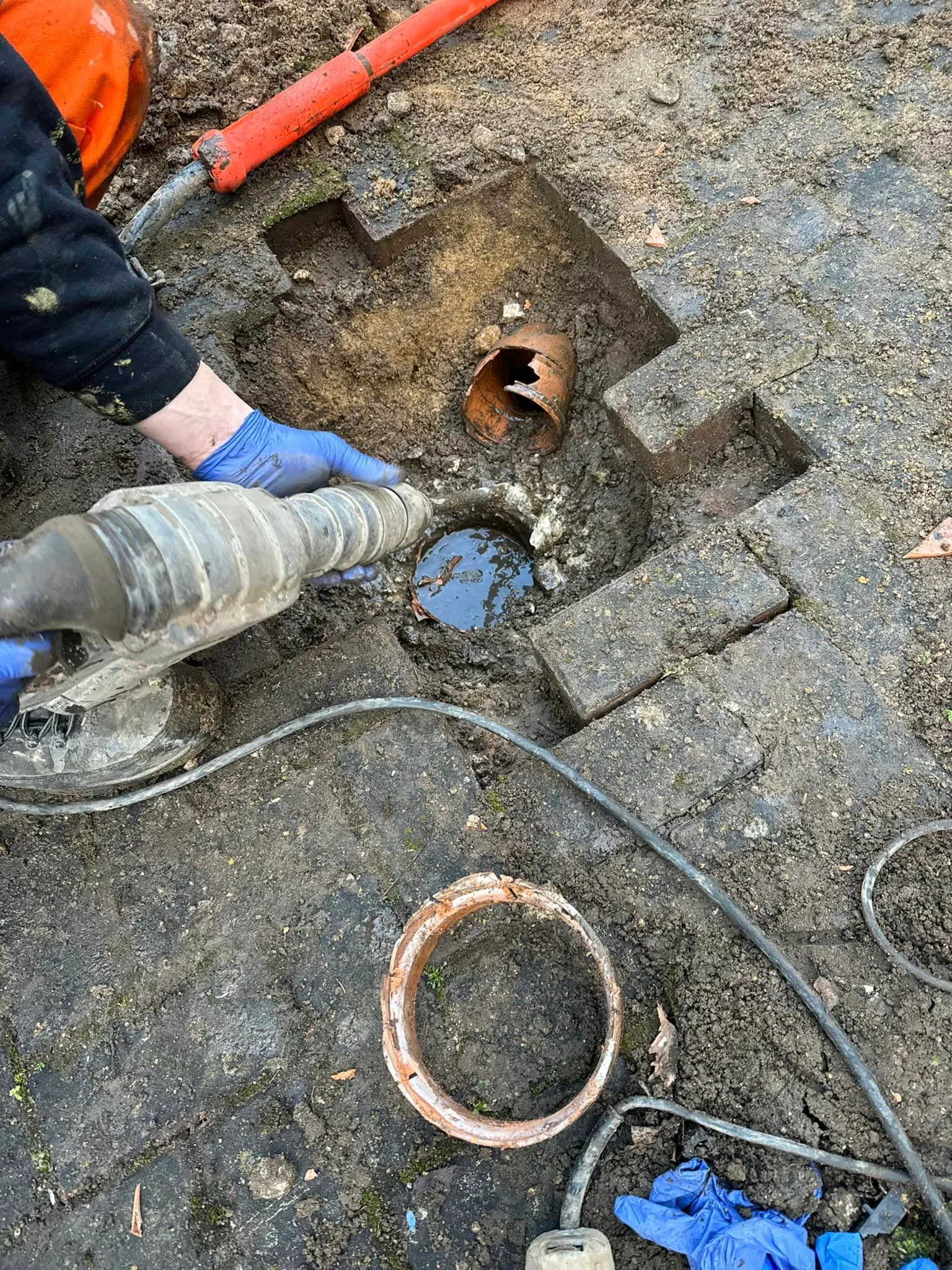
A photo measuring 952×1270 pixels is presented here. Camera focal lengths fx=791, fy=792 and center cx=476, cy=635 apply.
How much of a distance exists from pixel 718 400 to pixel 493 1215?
250 cm

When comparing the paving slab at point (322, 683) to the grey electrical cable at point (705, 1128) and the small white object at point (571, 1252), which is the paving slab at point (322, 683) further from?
the small white object at point (571, 1252)

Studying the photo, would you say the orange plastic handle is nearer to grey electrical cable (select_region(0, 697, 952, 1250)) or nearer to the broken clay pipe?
the broken clay pipe

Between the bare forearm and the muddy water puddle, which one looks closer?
the bare forearm

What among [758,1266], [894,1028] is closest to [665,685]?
[894,1028]

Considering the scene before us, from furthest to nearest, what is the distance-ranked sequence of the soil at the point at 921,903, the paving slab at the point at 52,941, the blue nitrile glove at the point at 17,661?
the paving slab at the point at 52,941 → the soil at the point at 921,903 → the blue nitrile glove at the point at 17,661

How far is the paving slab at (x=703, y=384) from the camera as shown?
2752mm

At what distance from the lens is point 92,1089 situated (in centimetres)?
213

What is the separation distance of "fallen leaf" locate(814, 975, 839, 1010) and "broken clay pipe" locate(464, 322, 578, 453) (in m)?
2.17

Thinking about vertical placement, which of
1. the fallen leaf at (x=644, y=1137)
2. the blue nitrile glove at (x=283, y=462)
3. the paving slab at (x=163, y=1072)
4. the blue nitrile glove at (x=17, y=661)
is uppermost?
the blue nitrile glove at (x=17, y=661)

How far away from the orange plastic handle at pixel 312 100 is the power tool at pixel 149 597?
172cm

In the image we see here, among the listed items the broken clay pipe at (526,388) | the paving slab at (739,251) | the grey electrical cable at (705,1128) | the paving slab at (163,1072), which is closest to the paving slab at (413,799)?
the paving slab at (163,1072)

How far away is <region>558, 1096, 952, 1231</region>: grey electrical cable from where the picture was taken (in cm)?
182

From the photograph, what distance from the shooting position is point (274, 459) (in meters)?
2.50

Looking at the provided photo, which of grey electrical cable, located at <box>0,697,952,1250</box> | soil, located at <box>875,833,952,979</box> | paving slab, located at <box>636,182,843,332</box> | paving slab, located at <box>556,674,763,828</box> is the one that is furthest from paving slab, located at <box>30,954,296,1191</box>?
paving slab, located at <box>636,182,843,332</box>
